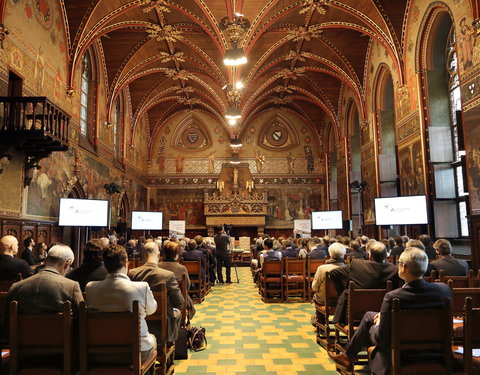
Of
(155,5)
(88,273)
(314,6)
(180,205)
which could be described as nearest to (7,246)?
(88,273)

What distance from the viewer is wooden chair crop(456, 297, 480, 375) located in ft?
9.78

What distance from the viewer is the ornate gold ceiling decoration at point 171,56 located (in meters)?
18.0

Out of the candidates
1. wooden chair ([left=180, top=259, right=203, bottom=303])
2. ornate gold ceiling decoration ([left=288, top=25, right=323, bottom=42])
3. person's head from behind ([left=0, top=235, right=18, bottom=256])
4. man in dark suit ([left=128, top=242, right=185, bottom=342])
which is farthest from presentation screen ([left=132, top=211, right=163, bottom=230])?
man in dark suit ([left=128, top=242, right=185, bottom=342])

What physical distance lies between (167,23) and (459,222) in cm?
1277

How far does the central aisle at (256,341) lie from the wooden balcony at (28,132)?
562 cm

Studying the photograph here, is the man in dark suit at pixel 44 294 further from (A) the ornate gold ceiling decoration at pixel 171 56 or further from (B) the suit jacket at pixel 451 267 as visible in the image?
(A) the ornate gold ceiling decoration at pixel 171 56

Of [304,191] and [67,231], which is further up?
[304,191]

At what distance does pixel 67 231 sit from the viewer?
45.1 feet

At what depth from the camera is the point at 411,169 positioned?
13.3 m

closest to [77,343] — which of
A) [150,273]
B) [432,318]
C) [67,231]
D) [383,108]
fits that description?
[150,273]

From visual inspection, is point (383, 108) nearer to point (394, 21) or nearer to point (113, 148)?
point (394, 21)

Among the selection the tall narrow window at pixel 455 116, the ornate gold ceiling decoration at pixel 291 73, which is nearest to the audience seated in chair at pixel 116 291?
the tall narrow window at pixel 455 116

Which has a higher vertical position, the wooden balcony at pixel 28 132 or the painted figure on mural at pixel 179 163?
the painted figure on mural at pixel 179 163

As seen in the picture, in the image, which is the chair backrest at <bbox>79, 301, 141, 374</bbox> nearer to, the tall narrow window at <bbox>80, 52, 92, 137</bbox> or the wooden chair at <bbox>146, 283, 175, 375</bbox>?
the wooden chair at <bbox>146, 283, 175, 375</bbox>
